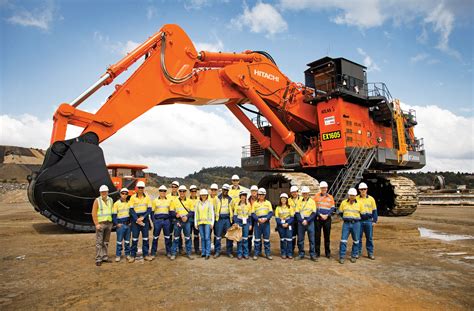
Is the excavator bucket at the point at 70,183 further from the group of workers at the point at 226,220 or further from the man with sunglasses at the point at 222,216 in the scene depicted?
the man with sunglasses at the point at 222,216

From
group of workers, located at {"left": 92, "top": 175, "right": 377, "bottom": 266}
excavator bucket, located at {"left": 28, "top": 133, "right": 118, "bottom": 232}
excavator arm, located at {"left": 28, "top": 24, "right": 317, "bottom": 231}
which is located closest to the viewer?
group of workers, located at {"left": 92, "top": 175, "right": 377, "bottom": 266}

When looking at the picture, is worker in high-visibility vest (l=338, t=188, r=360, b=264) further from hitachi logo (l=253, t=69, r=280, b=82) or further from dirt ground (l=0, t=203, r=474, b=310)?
hitachi logo (l=253, t=69, r=280, b=82)

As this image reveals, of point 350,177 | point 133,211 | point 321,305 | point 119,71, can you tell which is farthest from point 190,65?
point 321,305

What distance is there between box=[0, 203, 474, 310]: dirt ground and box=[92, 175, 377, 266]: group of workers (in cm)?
35

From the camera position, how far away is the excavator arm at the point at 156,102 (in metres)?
8.63

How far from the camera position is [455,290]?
15.2 ft

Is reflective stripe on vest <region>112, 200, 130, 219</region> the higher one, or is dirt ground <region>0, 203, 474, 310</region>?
reflective stripe on vest <region>112, 200, 130, 219</region>

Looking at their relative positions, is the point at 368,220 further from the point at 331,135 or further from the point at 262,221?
the point at 331,135

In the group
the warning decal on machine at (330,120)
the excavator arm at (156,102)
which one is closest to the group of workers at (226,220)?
the excavator arm at (156,102)

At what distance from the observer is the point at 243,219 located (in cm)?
711

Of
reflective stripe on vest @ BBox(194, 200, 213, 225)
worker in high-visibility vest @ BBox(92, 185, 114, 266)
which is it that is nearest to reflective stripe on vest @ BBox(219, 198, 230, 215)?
reflective stripe on vest @ BBox(194, 200, 213, 225)

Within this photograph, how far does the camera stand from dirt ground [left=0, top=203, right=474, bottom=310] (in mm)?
4191

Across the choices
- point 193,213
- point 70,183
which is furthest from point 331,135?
point 70,183

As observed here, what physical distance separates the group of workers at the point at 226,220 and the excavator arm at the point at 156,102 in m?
2.36
